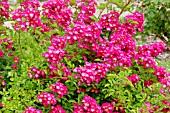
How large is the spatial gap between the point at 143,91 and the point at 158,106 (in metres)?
0.15

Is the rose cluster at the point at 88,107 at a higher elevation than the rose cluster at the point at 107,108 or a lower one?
higher

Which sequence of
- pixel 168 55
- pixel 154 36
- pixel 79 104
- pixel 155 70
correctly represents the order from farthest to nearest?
pixel 154 36 < pixel 168 55 < pixel 155 70 < pixel 79 104

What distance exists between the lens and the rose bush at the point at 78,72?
2568mm

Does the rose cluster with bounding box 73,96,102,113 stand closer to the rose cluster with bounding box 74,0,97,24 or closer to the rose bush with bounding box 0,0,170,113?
the rose bush with bounding box 0,0,170,113

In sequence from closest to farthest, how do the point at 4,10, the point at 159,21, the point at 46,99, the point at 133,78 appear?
the point at 46,99
the point at 133,78
the point at 4,10
the point at 159,21

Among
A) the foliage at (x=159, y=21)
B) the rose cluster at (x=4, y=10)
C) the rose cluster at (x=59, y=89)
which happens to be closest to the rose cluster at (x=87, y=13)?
the rose cluster at (x=4, y=10)

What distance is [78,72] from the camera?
2.59 m

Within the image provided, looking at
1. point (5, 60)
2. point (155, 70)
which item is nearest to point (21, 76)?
point (5, 60)

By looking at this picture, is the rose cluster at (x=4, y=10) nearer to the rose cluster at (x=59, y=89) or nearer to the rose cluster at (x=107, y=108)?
the rose cluster at (x=59, y=89)

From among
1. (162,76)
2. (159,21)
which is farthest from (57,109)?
(159,21)

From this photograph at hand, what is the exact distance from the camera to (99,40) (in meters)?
2.84

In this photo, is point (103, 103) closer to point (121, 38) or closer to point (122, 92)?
point (122, 92)

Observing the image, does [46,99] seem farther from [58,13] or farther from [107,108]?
[58,13]

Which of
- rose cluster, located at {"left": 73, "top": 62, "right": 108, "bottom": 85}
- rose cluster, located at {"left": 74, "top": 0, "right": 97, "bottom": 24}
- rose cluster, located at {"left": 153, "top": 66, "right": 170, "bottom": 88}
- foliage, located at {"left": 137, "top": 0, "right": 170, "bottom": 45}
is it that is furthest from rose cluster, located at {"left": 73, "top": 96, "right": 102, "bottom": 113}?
foliage, located at {"left": 137, "top": 0, "right": 170, "bottom": 45}
